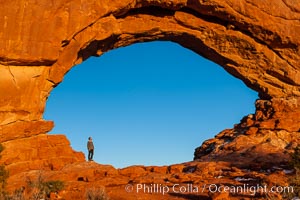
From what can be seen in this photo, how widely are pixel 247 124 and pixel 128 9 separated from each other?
9.73m

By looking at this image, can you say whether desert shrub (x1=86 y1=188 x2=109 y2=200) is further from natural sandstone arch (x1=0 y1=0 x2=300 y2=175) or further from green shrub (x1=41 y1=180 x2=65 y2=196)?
natural sandstone arch (x1=0 y1=0 x2=300 y2=175)

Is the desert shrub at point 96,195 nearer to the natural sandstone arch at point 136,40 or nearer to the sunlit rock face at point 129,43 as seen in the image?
the sunlit rock face at point 129,43

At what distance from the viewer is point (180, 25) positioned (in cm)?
2434

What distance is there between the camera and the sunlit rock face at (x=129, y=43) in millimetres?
19719

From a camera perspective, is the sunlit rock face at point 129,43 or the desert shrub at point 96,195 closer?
the desert shrub at point 96,195

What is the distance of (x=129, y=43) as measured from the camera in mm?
24828

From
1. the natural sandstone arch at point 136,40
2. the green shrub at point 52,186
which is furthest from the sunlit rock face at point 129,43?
the green shrub at point 52,186

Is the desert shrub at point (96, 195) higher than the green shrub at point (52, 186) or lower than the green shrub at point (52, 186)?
lower

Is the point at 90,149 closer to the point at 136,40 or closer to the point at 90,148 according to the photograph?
the point at 90,148

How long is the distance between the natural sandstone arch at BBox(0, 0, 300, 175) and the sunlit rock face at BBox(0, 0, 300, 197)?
0.05m

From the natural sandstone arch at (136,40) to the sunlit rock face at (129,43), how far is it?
1.8 inches

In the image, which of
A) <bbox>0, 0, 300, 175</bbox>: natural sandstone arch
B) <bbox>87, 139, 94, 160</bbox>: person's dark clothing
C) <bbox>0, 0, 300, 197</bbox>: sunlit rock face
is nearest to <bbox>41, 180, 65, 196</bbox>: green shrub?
<bbox>0, 0, 300, 197</bbox>: sunlit rock face

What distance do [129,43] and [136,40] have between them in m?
0.47

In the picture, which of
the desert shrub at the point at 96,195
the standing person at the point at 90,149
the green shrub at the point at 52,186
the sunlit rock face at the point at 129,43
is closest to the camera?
the desert shrub at the point at 96,195
